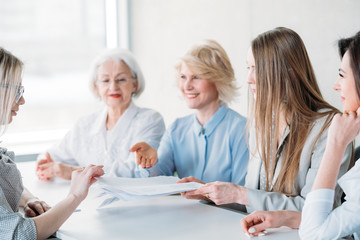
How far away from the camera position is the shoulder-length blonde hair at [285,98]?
200 centimetres

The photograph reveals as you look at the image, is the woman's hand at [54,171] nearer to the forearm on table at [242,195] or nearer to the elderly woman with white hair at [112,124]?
the elderly woman with white hair at [112,124]

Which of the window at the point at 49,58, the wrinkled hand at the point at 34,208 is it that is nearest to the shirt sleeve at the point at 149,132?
the wrinkled hand at the point at 34,208

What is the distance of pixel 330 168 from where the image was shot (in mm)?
1511

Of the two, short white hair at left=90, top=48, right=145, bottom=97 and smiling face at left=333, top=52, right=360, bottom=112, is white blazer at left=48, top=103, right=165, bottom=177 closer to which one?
short white hair at left=90, top=48, right=145, bottom=97

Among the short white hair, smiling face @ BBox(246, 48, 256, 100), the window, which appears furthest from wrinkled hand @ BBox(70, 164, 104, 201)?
the window

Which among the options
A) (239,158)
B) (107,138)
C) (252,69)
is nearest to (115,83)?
(107,138)

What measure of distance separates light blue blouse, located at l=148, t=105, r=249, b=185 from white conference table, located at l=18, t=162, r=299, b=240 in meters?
0.53

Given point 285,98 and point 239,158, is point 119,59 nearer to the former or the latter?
point 239,158

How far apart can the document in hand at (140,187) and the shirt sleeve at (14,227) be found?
33cm

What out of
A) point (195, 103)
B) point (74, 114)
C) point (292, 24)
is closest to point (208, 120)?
point (195, 103)

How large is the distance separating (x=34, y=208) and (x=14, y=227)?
438mm

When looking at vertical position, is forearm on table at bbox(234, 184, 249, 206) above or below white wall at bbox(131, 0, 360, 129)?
below

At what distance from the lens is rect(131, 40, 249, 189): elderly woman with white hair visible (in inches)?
106

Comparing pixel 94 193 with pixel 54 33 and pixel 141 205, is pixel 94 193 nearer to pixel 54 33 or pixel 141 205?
pixel 141 205
